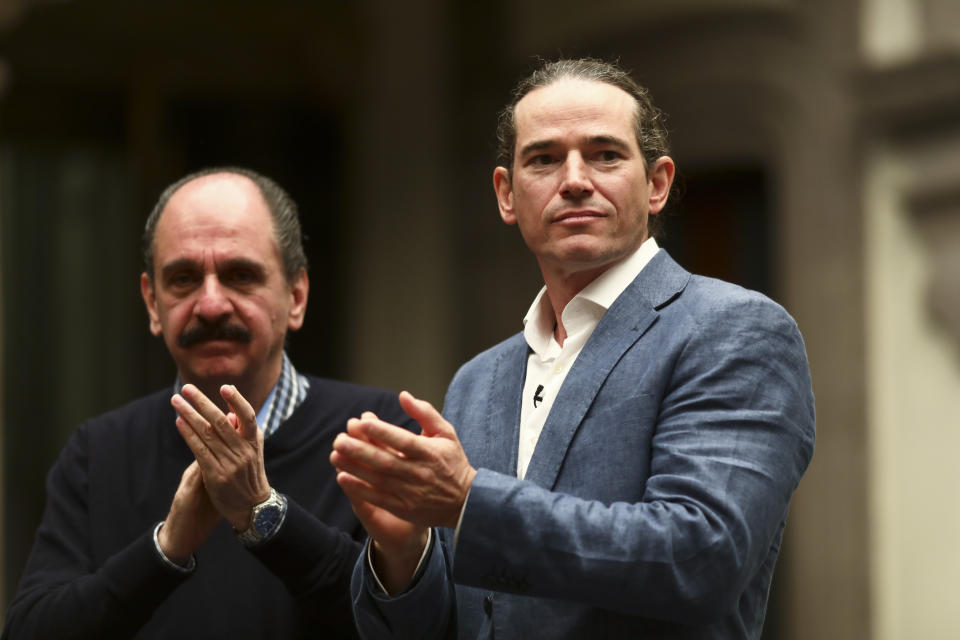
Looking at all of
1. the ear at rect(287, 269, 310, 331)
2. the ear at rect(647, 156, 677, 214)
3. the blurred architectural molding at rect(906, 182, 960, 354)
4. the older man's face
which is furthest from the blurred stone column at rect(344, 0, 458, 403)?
the ear at rect(647, 156, 677, 214)

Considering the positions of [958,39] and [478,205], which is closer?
[958,39]

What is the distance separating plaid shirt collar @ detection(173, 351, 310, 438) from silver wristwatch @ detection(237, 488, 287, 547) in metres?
0.43

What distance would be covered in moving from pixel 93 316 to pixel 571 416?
234 inches

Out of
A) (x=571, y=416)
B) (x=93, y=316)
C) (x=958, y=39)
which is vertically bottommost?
(x=93, y=316)

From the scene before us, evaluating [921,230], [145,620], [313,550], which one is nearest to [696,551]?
[313,550]

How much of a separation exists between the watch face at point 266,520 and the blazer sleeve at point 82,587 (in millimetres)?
196

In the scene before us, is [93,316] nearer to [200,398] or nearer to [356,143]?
[356,143]

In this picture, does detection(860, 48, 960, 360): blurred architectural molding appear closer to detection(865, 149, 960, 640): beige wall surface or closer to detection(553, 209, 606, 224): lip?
detection(865, 149, 960, 640): beige wall surface

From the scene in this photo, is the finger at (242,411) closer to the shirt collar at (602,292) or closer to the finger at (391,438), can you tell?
the finger at (391,438)

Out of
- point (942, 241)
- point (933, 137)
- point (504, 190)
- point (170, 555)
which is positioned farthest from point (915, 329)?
point (170, 555)

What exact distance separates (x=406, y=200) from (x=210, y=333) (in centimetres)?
507

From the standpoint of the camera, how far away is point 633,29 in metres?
6.85

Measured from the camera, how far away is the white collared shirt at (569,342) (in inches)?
88.3

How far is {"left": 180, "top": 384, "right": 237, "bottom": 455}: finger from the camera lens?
2229 millimetres
